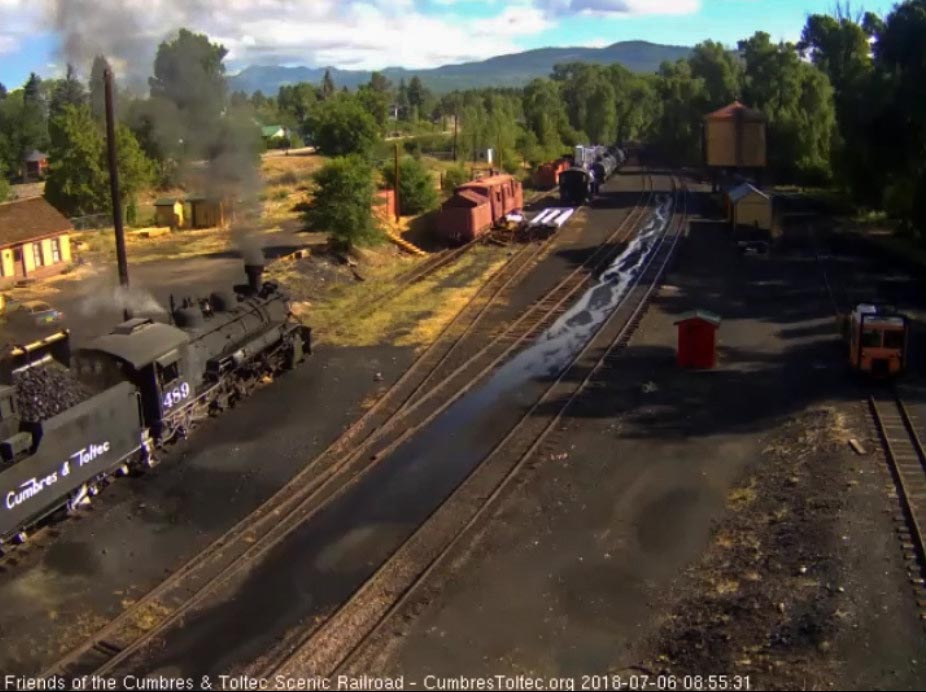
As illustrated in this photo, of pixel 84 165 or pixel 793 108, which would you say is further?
pixel 793 108

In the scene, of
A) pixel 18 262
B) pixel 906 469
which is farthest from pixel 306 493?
pixel 18 262

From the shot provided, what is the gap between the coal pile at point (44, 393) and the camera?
516 inches

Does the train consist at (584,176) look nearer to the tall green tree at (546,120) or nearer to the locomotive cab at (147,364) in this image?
the tall green tree at (546,120)

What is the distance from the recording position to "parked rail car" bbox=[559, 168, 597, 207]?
57406 mm

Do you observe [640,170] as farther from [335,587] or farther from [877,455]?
[335,587]

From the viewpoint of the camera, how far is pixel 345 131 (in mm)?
65875

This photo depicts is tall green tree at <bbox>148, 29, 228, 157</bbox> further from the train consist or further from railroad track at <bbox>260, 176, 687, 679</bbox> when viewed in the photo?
the train consist

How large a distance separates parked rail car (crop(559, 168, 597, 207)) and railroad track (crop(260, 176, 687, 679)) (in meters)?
35.5

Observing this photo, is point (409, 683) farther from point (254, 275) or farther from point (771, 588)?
point (254, 275)

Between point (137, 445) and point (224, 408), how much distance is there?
3989 mm

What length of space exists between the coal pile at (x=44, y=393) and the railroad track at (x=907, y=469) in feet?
40.5

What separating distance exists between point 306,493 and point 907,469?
34.3 feet

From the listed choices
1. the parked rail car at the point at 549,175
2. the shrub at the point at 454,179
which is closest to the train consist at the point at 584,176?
the parked rail car at the point at 549,175

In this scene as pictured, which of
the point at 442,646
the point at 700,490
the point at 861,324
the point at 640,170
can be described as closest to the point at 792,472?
the point at 700,490
